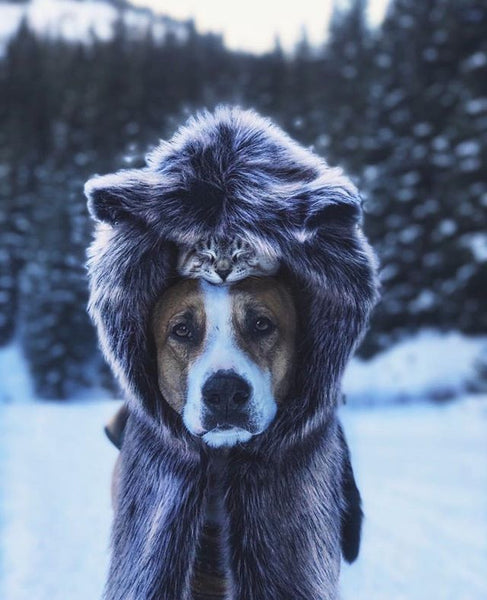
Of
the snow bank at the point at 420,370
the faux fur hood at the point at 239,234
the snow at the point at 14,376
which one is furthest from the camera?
the snow bank at the point at 420,370

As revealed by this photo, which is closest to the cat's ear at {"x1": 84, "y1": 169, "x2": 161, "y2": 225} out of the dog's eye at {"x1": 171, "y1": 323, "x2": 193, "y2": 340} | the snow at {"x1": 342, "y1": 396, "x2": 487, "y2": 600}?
the dog's eye at {"x1": 171, "y1": 323, "x2": 193, "y2": 340}

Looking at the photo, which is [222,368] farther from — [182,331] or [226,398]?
[182,331]

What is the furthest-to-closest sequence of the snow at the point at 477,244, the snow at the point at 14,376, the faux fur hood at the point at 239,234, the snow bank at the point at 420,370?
1. the snow at the point at 477,244
2. the snow bank at the point at 420,370
3. the snow at the point at 14,376
4. the faux fur hood at the point at 239,234

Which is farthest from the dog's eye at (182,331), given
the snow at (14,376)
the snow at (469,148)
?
the snow at (469,148)

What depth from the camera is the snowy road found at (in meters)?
4.15

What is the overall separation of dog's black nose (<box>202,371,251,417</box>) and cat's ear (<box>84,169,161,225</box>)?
0.52 m

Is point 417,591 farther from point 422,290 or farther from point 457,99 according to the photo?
point 457,99

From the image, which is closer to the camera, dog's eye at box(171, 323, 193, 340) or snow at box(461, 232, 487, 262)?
dog's eye at box(171, 323, 193, 340)

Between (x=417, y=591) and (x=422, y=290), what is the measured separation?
12272mm

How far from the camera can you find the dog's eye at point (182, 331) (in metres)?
2.12

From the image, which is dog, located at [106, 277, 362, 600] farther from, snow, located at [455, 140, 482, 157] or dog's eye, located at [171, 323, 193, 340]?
snow, located at [455, 140, 482, 157]

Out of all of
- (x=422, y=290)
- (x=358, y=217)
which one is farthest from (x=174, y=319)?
(x=422, y=290)

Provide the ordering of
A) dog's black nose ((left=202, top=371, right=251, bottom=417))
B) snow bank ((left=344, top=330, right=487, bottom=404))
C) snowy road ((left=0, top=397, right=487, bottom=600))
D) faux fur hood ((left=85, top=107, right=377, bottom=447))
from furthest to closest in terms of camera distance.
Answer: snow bank ((left=344, top=330, right=487, bottom=404)) → snowy road ((left=0, top=397, right=487, bottom=600)) → faux fur hood ((left=85, top=107, right=377, bottom=447)) → dog's black nose ((left=202, top=371, right=251, bottom=417))

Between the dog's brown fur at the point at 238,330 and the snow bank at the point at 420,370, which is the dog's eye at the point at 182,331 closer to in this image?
the dog's brown fur at the point at 238,330
